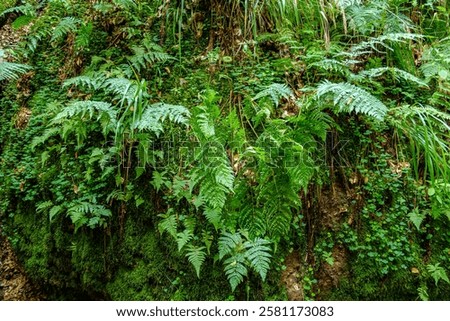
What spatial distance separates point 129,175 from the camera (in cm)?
277

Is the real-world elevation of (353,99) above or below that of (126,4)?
below

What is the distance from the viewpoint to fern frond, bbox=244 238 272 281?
225cm

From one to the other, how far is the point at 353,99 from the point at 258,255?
4.08 ft

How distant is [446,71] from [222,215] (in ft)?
7.33

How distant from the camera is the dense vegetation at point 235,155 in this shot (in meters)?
2.36

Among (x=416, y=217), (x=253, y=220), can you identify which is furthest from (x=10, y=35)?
(x=416, y=217)

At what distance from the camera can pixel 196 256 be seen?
7.83ft

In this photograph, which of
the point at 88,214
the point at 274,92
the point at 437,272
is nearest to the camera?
the point at 437,272

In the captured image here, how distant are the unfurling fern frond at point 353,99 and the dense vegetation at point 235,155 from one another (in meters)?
0.01

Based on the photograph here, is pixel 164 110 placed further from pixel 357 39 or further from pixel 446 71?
pixel 446 71

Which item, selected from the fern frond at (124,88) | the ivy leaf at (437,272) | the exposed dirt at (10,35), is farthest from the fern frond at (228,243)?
the exposed dirt at (10,35)

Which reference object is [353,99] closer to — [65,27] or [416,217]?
[416,217]

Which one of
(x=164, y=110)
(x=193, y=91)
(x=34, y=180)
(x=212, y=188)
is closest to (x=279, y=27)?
(x=193, y=91)

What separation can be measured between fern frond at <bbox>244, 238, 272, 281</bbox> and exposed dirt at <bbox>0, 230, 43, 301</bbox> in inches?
82.0
